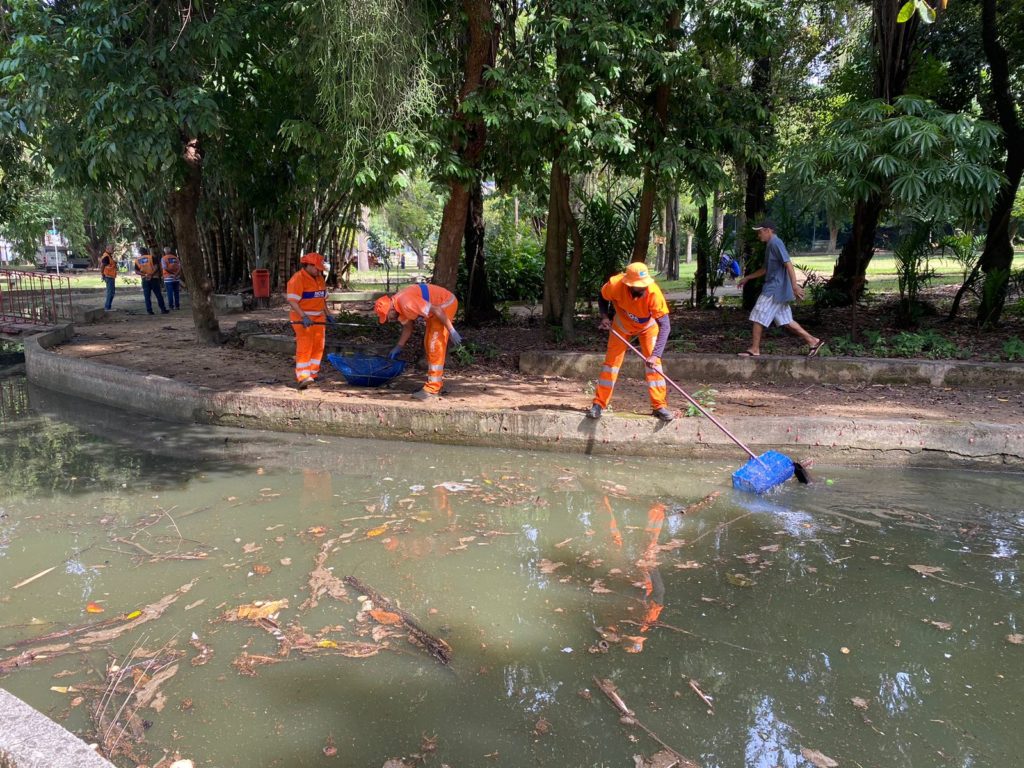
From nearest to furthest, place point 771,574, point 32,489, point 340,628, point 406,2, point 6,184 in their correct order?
point 340,628
point 771,574
point 32,489
point 406,2
point 6,184

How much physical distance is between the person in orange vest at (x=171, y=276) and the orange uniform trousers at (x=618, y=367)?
1257cm

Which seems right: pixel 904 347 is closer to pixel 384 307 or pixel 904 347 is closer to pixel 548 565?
pixel 384 307

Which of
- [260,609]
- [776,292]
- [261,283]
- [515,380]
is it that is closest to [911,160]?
[776,292]

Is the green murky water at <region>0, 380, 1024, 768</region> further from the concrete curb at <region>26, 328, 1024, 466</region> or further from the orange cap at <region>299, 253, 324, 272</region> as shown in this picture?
the orange cap at <region>299, 253, 324, 272</region>

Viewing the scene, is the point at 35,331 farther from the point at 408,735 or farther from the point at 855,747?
the point at 855,747

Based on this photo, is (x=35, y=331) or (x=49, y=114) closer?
(x=49, y=114)

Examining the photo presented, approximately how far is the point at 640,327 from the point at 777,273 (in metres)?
2.44

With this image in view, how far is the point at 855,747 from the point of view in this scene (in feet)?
9.76

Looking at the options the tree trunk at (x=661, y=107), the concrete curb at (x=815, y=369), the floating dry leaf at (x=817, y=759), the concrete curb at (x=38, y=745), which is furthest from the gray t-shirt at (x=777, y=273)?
the concrete curb at (x=38, y=745)

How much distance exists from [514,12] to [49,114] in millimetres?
5001

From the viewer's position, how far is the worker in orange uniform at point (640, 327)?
664 cm

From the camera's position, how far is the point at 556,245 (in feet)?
32.8

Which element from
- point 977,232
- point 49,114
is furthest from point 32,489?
point 977,232

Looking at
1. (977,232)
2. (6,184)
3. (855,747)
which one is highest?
(6,184)
